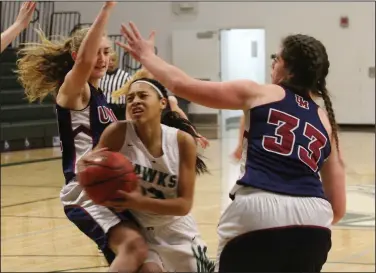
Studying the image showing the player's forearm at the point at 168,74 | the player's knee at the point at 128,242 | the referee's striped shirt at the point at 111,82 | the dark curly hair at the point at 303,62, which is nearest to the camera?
the player's forearm at the point at 168,74

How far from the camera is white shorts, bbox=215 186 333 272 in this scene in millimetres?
2986

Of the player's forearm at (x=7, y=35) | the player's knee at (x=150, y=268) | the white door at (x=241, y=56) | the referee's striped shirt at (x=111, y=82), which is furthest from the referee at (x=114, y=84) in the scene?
the white door at (x=241, y=56)

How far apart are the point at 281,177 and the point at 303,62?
0.47m

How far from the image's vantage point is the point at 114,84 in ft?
13.1

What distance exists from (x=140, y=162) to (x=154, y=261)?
50 centimetres

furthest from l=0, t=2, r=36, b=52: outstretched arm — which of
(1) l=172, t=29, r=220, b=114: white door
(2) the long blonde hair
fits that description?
(1) l=172, t=29, r=220, b=114: white door

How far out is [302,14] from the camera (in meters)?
16.3

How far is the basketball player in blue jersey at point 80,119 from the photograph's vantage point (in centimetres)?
331

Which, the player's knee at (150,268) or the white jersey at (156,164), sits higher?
the white jersey at (156,164)

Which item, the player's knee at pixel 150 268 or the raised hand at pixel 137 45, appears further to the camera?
the player's knee at pixel 150 268

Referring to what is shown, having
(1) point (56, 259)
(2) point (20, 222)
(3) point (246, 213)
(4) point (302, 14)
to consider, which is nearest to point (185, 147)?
(3) point (246, 213)

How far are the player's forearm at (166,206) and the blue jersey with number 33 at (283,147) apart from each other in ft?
0.79

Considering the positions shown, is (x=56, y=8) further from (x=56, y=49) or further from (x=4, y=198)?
(x=56, y=49)

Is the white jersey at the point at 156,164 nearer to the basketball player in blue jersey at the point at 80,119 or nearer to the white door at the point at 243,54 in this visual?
the basketball player in blue jersey at the point at 80,119
